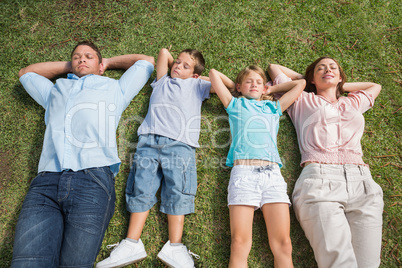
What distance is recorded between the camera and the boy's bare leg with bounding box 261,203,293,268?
291cm

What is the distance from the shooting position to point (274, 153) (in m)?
3.36

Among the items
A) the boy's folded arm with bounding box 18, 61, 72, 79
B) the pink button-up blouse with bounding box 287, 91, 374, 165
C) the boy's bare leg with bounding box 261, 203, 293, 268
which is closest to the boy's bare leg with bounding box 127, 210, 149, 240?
the boy's bare leg with bounding box 261, 203, 293, 268

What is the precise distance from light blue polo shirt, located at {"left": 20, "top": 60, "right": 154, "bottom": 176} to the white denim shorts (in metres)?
1.43

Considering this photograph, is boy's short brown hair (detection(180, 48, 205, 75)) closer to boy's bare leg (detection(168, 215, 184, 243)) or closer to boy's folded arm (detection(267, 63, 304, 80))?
boy's folded arm (detection(267, 63, 304, 80))

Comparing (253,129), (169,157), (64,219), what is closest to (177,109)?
(169,157)

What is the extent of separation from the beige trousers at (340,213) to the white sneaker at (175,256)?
1.34 meters

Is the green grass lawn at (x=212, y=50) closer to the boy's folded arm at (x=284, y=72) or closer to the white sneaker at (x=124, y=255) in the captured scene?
the boy's folded arm at (x=284, y=72)

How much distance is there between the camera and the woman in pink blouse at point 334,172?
286cm

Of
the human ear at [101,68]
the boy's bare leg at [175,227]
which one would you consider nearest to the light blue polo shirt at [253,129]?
the boy's bare leg at [175,227]

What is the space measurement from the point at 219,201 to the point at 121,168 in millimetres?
1333

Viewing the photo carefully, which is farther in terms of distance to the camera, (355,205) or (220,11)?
(220,11)

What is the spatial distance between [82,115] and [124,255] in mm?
1671

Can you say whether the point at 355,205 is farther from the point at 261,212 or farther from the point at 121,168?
the point at 121,168

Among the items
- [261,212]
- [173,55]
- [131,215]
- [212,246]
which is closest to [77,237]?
[131,215]
